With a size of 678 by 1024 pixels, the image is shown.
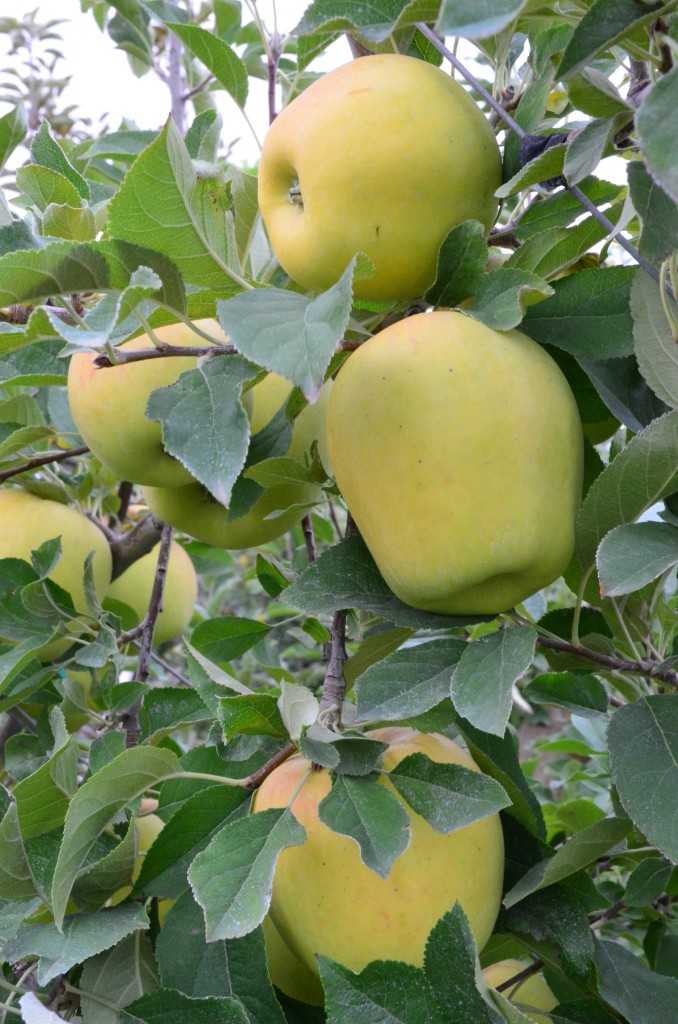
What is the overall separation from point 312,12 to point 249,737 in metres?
0.49

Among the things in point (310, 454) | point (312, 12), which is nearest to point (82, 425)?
point (310, 454)

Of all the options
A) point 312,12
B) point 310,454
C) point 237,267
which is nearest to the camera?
point 312,12

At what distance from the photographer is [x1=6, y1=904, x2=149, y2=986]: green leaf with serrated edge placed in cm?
63

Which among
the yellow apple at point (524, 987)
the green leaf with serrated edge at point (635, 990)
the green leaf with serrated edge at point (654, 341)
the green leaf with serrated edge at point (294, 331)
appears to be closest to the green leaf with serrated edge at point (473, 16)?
the green leaf with serrated edge at point (294, 331)

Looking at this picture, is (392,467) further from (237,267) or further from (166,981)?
(166,981)

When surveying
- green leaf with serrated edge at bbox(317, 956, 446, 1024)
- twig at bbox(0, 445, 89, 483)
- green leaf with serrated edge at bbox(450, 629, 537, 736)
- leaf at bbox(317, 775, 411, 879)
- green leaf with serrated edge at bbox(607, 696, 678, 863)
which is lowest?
twig at bbox(0, 445, 89, 483)

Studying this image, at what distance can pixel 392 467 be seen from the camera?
23.9 inches

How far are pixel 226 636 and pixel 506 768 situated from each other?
1.49ft

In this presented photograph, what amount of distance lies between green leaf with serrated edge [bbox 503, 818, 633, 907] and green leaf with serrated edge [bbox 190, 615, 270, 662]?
514 mm

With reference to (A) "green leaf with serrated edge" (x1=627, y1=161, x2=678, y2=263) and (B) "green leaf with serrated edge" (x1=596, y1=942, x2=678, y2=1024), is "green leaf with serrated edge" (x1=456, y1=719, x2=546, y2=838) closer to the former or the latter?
(B) "green leaf with serrated edge" (x1=596, y1=942, x2=678, y2=1024)

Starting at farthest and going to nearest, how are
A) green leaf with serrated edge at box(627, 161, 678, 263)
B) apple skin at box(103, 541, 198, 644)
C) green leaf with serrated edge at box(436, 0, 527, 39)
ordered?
apple skin at box(103, 541, 198, 644), green leaf with serrated edge at box(627, 161, 678, 263), green leaf with serrated edge at box(436, 0, 527, 39)

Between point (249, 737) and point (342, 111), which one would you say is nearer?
point (342, 111)

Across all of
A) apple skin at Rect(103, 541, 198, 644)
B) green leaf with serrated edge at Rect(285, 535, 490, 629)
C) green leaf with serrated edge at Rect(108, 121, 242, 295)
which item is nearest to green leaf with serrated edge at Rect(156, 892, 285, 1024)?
green leaf with serrated edge at Rect(285, 535, 490, 629)

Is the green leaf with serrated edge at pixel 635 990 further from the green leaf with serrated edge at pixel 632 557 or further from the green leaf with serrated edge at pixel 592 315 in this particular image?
the green leaf with serrated edge at pixel 592 315
